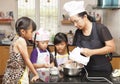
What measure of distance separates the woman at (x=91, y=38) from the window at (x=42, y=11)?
260cm

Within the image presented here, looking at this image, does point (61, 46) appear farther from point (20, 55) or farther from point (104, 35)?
point (104, 35)

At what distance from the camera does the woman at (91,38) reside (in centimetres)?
238

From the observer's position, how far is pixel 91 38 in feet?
8.11

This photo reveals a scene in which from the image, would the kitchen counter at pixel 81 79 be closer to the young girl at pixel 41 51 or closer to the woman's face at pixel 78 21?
the woman's face at pixel 78 21

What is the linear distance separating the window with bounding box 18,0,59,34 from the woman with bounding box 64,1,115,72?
2.60 metres

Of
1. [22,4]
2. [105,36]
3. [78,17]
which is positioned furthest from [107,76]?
[22,4]

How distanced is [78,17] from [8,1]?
9.56 ft

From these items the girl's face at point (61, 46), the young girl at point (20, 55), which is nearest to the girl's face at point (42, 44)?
the girl's face at point (61, 46)

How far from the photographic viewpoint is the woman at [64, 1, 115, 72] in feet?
7.80

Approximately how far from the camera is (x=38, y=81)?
2115mm

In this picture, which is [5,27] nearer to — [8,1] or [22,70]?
[8,1]

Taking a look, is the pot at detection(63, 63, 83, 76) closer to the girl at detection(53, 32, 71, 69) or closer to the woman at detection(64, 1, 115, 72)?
the woman at detection(64, 1, 115, 72)

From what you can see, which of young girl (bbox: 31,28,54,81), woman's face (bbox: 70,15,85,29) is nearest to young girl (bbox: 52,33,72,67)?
young girl (bbox: 31,28,54,81)

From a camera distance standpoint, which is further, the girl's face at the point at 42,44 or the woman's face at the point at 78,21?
the girl's face at the point at 42,44
